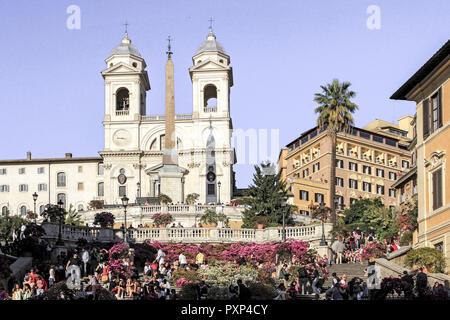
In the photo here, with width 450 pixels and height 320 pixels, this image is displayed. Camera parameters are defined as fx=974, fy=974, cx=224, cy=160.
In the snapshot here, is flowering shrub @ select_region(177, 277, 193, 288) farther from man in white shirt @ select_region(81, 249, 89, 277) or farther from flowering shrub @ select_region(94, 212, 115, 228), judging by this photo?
flowering shrub @ select_region(94, 212, 115, 228)

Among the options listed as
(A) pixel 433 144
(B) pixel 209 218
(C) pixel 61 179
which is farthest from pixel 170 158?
(A) pixel 433 144

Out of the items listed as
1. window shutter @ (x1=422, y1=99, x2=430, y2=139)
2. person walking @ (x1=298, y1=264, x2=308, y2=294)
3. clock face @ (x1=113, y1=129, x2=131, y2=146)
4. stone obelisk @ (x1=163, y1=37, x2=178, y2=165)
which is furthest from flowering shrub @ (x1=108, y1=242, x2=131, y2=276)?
clock face @ (x1=113, y1=129, x2=131, y2=146)

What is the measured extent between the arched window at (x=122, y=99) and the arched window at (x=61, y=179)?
10738 millimetres

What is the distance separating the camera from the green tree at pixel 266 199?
260 feet

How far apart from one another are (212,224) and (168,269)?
23.6 m

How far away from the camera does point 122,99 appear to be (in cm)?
12250

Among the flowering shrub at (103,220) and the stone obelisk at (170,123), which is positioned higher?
the stone obelisk at (170,123)

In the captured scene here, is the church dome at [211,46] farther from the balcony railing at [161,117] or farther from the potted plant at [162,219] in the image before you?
the potted plant at [162,219]

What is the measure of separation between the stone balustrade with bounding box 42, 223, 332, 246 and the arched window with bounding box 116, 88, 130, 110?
6499 centimetres

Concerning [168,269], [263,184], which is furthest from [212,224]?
[168,269]

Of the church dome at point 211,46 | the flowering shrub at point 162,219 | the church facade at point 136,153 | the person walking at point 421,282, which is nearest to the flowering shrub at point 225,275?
the person walking at point 421,282

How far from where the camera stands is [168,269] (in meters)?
47.4

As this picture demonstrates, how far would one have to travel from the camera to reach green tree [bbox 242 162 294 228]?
79.3 metres

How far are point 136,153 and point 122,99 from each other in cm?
989
